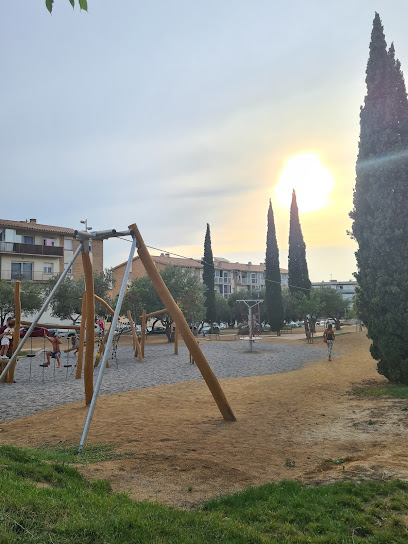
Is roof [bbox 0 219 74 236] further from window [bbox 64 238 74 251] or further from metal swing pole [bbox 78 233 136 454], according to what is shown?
metal swing pole [bbox 78 233 136 454]

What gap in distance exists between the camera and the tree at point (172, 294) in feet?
111

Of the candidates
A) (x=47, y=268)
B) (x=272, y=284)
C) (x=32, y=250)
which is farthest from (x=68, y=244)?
(x=272, y=284)

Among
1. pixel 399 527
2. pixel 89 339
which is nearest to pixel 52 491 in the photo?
pixel 399 527

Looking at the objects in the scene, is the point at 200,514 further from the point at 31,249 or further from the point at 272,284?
the point at 31,249

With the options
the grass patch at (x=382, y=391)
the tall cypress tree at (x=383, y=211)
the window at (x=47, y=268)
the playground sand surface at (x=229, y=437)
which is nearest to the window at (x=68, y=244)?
the window at (x=47, y=268)

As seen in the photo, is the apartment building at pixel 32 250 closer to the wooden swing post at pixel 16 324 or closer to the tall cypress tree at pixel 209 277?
the tall cypress tree at pixel 209 277

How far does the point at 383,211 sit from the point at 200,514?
1060 centimetres

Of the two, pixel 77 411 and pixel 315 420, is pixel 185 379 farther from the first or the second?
pixel 315 420

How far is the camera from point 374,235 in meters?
12.3

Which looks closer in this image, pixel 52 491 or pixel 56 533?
pixel 56 533

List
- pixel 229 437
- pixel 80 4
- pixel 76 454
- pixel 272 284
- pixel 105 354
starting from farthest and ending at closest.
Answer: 1. pixel 272 284
2. pixel 229 437
3. pixel 105 354
4. pixel 76 454
5. pixel 80 4

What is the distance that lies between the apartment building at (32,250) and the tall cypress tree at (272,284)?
1916 cm

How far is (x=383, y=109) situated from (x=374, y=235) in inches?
155

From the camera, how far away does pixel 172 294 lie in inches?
1431
